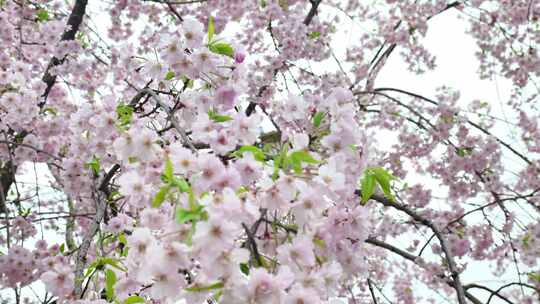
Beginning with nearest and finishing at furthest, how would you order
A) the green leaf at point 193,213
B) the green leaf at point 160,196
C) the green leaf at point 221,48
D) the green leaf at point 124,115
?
1. the green leaf at point 193,213
2. the green leaf at point 160,196
3. the green leaf at point 221,48
4. the green leaf at point 124,115

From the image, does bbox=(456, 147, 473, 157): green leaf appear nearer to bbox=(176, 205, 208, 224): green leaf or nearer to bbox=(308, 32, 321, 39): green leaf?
bbox=(308, 32, 321, 39): green leaf

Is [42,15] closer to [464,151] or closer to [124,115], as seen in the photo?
[124,115]

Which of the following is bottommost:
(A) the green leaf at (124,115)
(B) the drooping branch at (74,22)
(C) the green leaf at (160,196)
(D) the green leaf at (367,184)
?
(C) the green leaf at (160,196)

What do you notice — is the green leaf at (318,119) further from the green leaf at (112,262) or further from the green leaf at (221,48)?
the green leaf at (112,262)

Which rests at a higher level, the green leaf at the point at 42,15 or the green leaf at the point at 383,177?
the green leaf at the point at 42,15

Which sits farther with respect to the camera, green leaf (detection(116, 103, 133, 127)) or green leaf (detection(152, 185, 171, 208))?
green leaf (detection(116, 103, 133, 127))

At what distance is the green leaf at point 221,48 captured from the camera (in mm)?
1852

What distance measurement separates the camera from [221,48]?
6.10 ft

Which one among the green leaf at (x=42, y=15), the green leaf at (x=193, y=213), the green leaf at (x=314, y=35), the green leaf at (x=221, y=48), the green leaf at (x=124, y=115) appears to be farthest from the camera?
the green leaf at (x=314, y=35)

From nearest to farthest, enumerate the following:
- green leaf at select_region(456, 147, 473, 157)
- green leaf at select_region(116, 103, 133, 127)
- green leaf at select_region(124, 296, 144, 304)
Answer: green leaf at select_region(124, 296, 144, 304) → green leaf at select_region(116, 103, 133, 127) → green leaf at select_region(456, 147, 473, 157)

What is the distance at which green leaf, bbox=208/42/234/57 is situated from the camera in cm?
185

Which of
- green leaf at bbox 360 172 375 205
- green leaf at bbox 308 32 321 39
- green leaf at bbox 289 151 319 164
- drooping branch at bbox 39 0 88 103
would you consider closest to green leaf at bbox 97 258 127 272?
green leaf at bbox 289 151 319 164

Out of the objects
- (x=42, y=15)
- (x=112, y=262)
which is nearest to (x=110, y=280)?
(x=112, y=262)

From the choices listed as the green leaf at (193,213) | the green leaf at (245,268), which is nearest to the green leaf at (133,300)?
the green leaf at (245,268)
